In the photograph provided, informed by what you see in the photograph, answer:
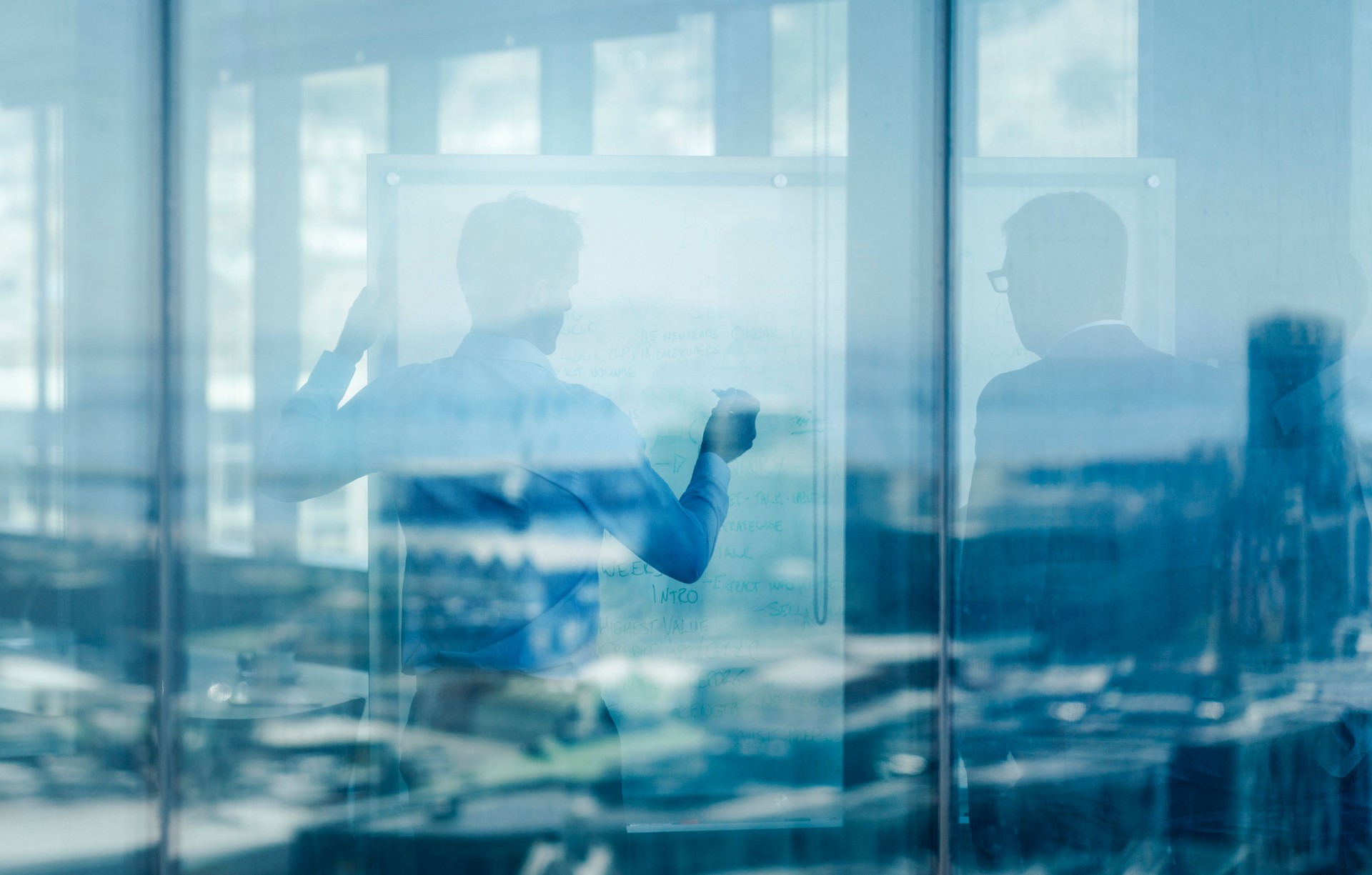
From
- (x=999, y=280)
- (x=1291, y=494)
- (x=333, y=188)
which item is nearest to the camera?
(x=333, y=188)

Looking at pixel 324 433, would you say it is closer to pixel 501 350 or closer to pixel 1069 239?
pixel 501 350

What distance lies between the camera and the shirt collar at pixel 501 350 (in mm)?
2527

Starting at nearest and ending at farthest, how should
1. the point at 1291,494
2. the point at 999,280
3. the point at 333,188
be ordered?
the point at 333,188
the point at 999,280
the point at 1291,494

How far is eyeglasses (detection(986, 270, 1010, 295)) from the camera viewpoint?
2.58 metres

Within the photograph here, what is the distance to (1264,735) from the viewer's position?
108 inches

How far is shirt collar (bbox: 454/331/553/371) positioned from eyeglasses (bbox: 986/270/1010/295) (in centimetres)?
120

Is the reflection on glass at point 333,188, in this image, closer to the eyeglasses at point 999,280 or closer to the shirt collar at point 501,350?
the shirt collar at point 501,350

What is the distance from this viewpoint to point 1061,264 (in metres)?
2.59

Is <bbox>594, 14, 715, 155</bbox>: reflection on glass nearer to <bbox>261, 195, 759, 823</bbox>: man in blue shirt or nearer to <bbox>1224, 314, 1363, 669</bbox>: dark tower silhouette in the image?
<bbox>261, 195, 759, 823</bbox>: man in blue shirt

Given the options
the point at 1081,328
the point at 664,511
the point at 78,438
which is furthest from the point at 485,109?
Result: the point at 1081,328

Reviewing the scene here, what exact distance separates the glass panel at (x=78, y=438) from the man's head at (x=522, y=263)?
33.2 inches

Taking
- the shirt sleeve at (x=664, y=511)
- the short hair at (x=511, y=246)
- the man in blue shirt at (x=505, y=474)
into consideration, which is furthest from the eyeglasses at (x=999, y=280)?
the short hair at (x=511, y=246)

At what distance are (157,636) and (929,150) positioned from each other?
243 centimetres

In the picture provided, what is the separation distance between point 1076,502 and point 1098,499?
6 centimetres
